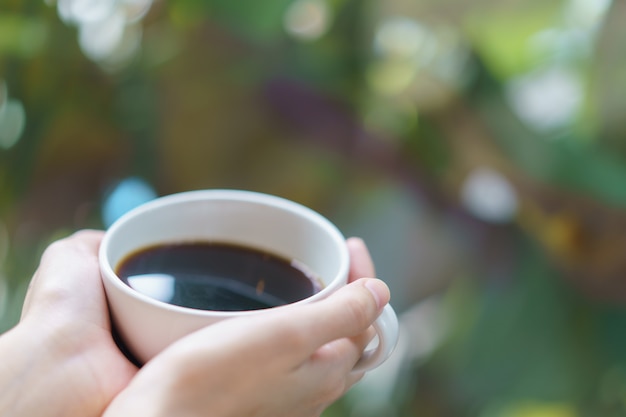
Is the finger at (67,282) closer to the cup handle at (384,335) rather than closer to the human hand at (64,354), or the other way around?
the human hand at (64,354)

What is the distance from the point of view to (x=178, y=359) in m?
0.38

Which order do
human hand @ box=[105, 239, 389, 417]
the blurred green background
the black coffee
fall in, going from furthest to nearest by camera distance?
the blurred green background, the black coffee, human hand @ box=[105, 239, 389, 417]

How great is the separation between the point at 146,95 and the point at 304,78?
8.3 inches

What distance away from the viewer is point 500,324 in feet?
3.05

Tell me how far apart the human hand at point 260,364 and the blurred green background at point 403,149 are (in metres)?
0.50

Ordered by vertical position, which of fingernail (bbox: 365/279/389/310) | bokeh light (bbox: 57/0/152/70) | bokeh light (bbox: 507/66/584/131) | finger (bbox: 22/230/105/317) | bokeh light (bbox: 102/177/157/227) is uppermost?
bokeh light (bbox: 57/0/152/70)

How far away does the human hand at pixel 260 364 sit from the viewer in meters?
0.38

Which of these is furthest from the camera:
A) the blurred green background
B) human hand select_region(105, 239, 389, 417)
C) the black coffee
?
the blurred green background

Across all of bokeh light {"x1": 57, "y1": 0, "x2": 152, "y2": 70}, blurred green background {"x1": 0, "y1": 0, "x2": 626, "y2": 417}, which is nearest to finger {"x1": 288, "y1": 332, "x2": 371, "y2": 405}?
blurred green background {"x1": 0, "y1": 0, "x2": 626, "y2": 417}

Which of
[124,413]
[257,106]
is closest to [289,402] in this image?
[124,413]

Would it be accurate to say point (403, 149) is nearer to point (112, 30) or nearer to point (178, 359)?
point (112, 30)

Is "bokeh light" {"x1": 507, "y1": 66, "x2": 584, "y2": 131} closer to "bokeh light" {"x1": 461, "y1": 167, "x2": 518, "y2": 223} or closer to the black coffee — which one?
"bokeh light" {"x1": 461, "y1": 167, "x2": 518, "y2": 223}

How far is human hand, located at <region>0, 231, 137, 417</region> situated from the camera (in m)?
0.44

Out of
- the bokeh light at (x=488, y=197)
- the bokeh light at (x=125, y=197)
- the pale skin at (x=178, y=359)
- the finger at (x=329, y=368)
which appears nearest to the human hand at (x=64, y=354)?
the pale skin at (x=178, y=359)
